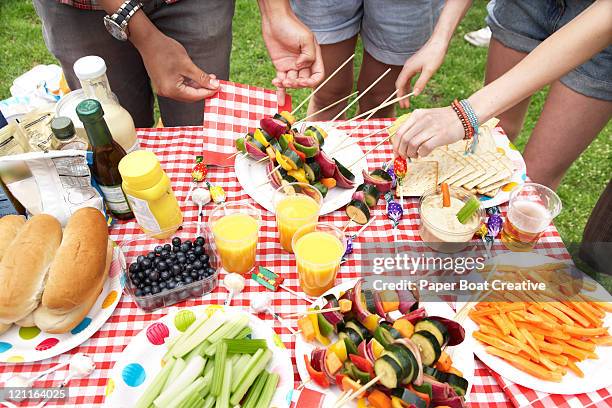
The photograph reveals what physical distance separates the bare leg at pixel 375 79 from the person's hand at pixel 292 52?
0.92m

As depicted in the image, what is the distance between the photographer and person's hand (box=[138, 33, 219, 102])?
2193mm

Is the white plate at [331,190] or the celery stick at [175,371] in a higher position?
the white plate at [331,190]

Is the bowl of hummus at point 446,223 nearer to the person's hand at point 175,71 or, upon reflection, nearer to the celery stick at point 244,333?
the celery stick at point 244,333

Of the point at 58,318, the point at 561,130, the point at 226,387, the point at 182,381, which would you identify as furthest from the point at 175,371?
the point at 561,130

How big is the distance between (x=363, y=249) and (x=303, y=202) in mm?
302

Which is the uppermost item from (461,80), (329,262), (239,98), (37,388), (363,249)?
(239,98)

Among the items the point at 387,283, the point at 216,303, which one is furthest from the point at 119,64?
the point at 387,283

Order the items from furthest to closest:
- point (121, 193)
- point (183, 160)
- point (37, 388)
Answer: point (183, 160) < point (121, 193) < point (37, 388)

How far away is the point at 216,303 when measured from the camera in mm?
1678

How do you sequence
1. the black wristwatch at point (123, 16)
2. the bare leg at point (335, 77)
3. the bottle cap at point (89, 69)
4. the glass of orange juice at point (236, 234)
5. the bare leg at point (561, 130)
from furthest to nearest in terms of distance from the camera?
the bare leg at point (335, 77)
the bare leg at point (561, 130)
the black wristwatch at point (123, 16)
the bottle cap at point (89, 69)
the glass of orange juice at point (236, 234)

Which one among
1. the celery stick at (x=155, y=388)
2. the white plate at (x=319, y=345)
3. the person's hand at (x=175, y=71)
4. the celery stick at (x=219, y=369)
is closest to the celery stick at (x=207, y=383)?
the celery stick at (x=219, y=369)

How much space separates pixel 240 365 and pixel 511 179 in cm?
141

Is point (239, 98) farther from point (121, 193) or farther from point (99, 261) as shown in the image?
point (99, 261)

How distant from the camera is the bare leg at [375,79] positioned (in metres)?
3.17
